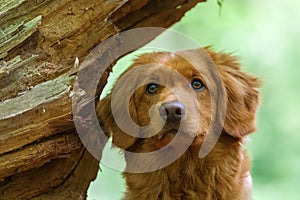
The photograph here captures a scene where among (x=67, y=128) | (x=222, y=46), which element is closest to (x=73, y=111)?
(x=67, y=128)

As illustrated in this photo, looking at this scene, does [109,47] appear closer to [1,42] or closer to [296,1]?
[1,42]

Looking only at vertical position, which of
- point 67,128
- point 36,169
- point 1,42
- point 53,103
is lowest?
point 36,169

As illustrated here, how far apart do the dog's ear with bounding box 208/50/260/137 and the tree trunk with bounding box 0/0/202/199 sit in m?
0.44

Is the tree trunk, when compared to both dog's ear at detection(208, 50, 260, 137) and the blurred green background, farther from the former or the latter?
the blurred green background

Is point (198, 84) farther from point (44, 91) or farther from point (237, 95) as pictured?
point (44, 91)

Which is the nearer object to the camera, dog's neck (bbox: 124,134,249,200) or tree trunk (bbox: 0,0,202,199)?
tree trunk (bbox: 0,0,202,199)

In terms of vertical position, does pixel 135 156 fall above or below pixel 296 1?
above

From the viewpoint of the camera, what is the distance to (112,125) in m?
2.31

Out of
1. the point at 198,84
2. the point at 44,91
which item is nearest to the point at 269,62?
the point at 198,84

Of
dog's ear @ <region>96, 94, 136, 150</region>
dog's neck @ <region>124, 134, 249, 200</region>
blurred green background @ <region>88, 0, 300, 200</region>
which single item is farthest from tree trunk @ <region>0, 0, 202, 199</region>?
blurred green background @ <region>88, 0, 300, 200</region>

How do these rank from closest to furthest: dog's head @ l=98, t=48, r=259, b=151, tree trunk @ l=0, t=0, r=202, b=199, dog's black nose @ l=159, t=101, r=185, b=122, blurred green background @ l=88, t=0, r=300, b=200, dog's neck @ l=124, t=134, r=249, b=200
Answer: tree trunk @ l=0, t=0, r=202, b=199 → dog's black nose @ l=159, t=101, r=185, b=122 → dog's head @ l=98, t=48, r=259, b=151 → dog's neck @ l=124, t=134, r=249, b=200 → blurred green background @ l=88, t=0, r=300, b=200

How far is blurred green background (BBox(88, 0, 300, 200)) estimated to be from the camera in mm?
3260

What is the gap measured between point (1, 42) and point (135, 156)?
633 mm

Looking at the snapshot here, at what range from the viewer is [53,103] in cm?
187
